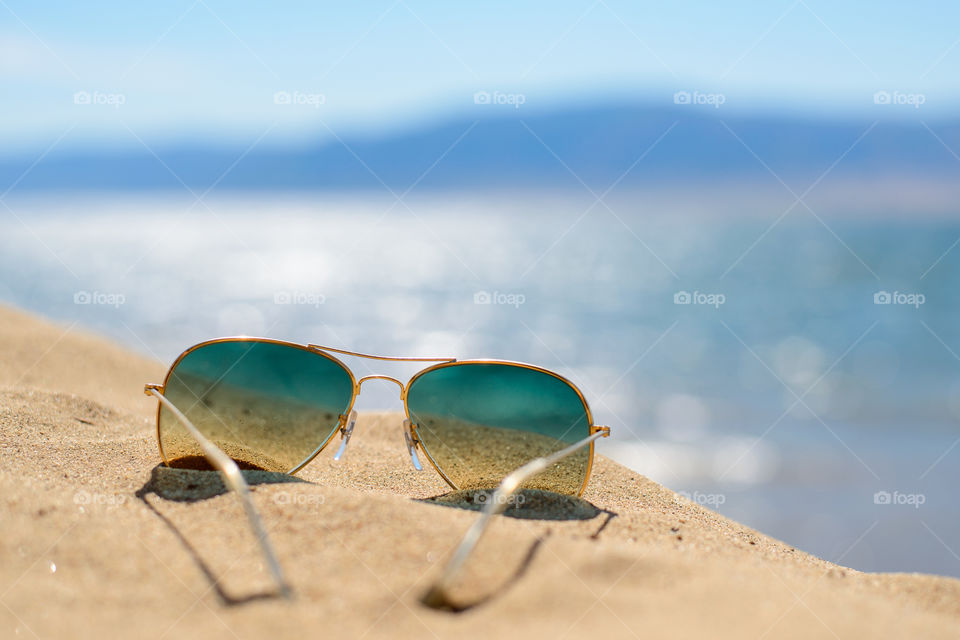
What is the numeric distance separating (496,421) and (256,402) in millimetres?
944

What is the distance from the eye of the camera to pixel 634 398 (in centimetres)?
967

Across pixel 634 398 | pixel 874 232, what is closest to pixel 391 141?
pixel 874 232

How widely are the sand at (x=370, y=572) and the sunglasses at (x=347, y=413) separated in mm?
168

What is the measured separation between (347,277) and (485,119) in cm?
17380
